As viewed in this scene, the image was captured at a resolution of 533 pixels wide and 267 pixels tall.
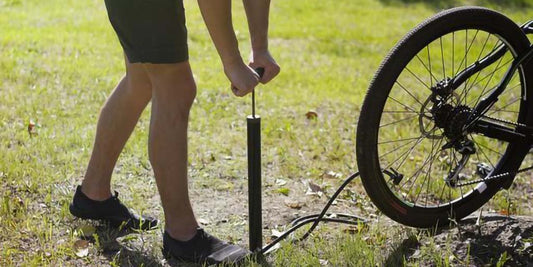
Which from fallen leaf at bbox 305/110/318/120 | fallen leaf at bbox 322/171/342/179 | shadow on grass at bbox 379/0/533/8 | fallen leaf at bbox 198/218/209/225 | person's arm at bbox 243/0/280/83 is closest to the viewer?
person's arm at bbox 243/0/280/83

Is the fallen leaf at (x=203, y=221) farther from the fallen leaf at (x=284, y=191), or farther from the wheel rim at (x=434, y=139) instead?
the wheel rim at (x=434, y=139)

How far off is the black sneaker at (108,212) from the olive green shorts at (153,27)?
31.2 inches

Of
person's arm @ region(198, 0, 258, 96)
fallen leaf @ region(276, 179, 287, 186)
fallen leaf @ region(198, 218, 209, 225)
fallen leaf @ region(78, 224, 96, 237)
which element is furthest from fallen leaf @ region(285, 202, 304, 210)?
person's arm @ region(198, 0, 258, 96)

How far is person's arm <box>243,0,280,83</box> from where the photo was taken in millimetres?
2848

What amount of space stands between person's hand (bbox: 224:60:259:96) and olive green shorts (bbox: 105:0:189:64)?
0.71 feet

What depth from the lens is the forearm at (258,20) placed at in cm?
284

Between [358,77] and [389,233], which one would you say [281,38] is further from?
[389,233]

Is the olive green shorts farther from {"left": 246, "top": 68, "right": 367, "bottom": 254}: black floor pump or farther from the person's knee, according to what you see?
{"left": 246, "top": 68, "right": 367, "bottom": 254}: black floor pump

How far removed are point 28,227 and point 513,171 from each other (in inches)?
82.8

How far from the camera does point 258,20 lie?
2857 millimetres

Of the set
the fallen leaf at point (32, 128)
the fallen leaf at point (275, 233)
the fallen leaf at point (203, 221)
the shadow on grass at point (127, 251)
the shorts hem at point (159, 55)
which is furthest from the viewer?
the fallen leaf at point (32, 128)

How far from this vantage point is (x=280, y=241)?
312 centimetres

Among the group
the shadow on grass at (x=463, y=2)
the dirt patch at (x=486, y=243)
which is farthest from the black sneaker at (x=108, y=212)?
the shadow on grass at (x=463, y=2)

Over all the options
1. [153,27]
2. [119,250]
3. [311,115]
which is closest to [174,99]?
[153,27]
